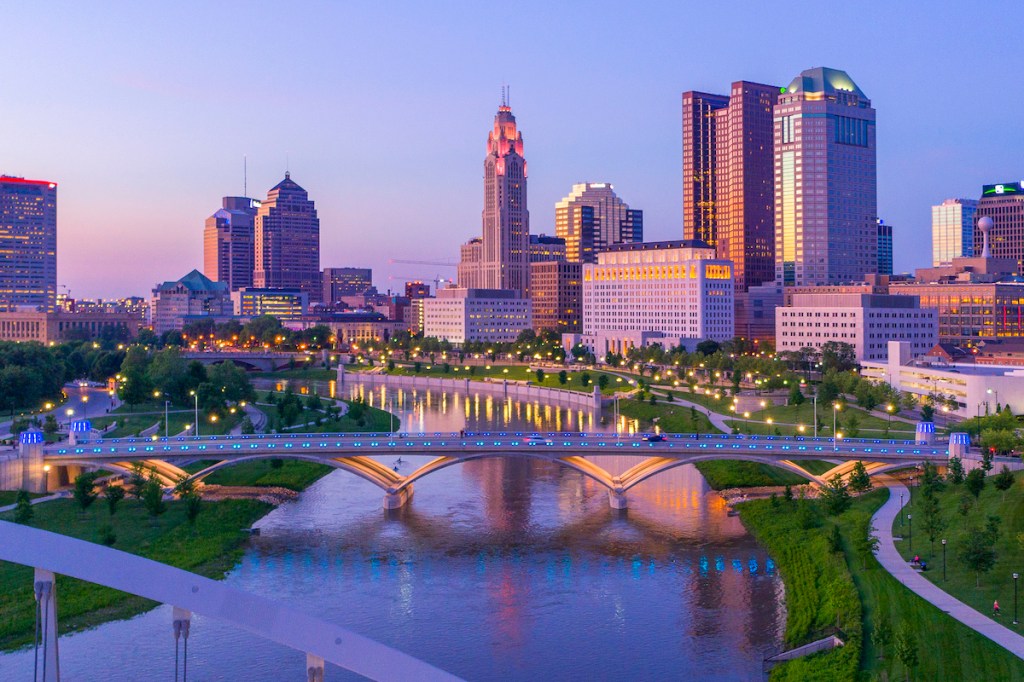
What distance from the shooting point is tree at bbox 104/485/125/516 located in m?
65.1

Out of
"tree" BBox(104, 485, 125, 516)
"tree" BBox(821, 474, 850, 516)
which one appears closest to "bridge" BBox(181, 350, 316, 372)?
"tree" BBox(104, 485, 125, 516)

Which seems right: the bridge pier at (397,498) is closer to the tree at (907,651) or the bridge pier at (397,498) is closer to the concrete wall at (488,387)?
the tree at (907,651)

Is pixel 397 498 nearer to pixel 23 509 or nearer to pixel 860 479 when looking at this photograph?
pixel 23 509

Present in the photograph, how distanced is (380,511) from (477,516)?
20.9ft

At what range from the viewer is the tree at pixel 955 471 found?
63100 mm

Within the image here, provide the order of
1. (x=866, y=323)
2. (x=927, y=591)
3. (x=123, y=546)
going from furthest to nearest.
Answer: (x=866, y=323) < (x=123, y=546) < (x=927, y=591)

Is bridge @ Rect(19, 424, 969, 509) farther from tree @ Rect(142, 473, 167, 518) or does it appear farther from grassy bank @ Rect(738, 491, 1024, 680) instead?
grassy bank @ Rect(738, 491, 1024, 680)

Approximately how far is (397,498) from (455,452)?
5060 mm

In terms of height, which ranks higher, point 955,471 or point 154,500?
point 955,471

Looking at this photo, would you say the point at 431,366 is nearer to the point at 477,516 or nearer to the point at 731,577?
the point at 477,516

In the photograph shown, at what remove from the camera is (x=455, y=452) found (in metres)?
69.6

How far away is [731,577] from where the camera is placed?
54406 mm

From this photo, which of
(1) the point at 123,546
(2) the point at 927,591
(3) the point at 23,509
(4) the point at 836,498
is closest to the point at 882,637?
(2) the point at 927,591

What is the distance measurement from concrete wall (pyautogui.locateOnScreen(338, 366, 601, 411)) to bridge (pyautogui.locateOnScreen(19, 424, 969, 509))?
2338 inches
